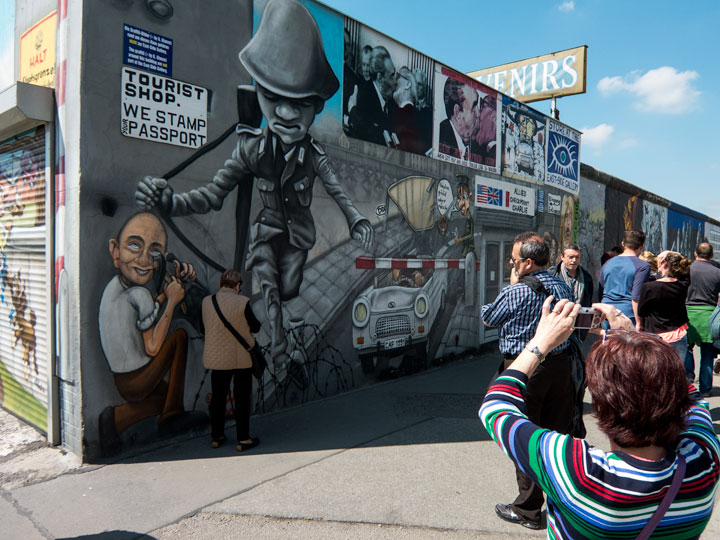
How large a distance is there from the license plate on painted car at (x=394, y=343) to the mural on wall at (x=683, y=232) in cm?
1805

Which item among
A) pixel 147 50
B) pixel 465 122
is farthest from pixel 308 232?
pixel 465 122

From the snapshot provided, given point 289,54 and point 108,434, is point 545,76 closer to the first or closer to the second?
point 289,54

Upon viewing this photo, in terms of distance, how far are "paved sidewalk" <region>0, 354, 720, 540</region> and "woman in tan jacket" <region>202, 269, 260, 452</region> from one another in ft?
0.82

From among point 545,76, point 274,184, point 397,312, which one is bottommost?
point 397,312

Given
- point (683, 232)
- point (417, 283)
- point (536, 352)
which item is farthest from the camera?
point (683, 232)

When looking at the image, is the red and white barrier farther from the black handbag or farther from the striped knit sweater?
the striped knit sweater

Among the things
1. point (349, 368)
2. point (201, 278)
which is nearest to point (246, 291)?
point (201, 278)

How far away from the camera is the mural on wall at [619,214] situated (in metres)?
15.0

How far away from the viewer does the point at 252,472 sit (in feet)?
13.5

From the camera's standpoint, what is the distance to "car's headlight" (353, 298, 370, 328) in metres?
6.70

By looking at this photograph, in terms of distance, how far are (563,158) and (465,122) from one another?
14.2ft

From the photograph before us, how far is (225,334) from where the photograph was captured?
4562mm

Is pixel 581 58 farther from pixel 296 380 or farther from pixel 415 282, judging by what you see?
pixel 296 380

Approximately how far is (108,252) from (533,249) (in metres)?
3.47
